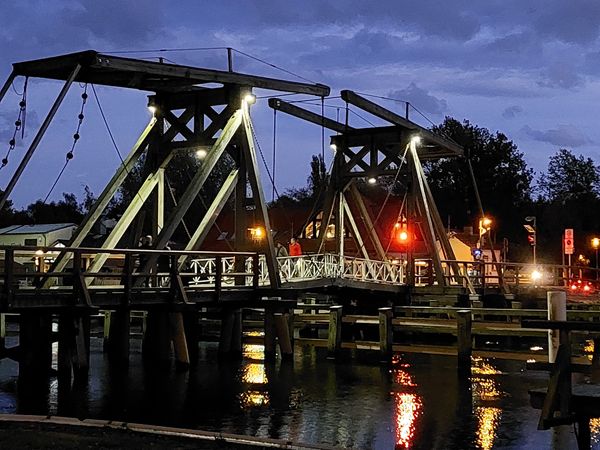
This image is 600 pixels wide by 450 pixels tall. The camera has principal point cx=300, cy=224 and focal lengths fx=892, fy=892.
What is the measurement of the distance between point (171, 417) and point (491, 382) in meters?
8.38

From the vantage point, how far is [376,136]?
113 feet

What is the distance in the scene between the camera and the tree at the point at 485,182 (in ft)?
276

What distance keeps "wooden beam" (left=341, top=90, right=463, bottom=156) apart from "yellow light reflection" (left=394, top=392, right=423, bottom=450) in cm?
1406

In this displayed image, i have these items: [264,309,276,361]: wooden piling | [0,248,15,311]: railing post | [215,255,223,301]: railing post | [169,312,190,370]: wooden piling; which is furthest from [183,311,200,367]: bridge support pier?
[0,248,15,311]: railing post

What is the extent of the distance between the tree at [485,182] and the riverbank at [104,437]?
72.3 metres

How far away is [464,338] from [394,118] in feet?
40.9

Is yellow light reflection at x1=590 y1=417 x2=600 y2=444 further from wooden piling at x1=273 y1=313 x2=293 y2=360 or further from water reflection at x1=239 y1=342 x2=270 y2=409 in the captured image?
wooden piling at x1=273 y1=313 x2=293 y2=360

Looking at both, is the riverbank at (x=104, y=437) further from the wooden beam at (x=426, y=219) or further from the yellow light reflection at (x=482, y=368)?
the wooden beam at (x=426, y=219)

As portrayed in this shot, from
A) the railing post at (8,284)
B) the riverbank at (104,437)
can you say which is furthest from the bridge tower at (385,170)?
the riverbank at (104,437)

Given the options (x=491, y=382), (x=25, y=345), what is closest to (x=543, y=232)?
(x=491, y=382)

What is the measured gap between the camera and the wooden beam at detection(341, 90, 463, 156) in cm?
3082

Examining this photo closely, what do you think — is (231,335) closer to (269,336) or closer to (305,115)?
(269,336)

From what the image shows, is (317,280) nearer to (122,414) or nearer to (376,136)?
(376,136)

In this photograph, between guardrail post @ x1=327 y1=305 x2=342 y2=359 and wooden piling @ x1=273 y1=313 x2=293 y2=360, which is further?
wooden piling @ x1=273 y1=313 x2=293 y2=360
